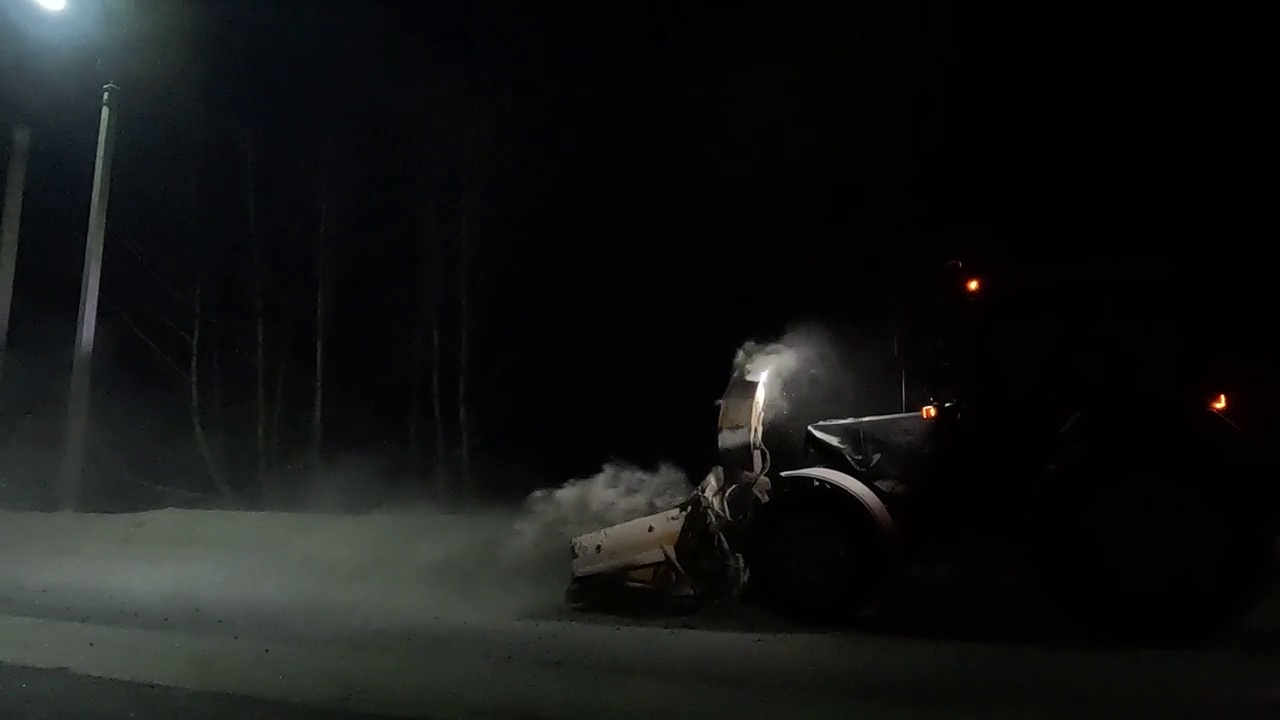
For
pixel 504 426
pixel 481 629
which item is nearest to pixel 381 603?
pixel 481 629

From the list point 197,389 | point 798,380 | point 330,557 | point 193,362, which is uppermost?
point 193,362

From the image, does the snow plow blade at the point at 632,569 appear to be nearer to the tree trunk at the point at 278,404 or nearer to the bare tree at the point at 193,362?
the tree trunk at the point at 278,404

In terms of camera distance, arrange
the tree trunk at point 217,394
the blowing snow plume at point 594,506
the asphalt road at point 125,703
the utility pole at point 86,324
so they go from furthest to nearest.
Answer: the tree trunk at point 217,394, the utility pole at point 86,324, the blowing snow plume at point 594,506, the asphalt road at point 125,703

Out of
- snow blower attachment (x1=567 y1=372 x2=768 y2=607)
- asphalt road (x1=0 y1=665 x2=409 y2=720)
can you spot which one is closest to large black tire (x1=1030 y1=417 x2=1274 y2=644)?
snow blower attachment (x1=567 y1=372 x2=768 y2=607)

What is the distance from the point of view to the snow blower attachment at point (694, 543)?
931cm

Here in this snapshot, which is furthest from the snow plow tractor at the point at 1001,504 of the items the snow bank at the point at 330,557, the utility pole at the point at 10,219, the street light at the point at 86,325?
the utility pole at the point at 10,219

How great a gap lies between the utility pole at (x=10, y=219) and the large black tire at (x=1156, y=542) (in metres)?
16.8

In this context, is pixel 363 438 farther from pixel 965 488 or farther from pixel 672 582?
pixel 965 488

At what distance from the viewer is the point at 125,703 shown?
612 centimetres

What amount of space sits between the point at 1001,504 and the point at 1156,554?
124 centimetres

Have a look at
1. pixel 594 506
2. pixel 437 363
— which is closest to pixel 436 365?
pixel 437 363

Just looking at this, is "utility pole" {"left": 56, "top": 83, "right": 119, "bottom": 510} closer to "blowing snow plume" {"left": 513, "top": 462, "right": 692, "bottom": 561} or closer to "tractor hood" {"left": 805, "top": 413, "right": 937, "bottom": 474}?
"blowing snow plume" {"left": 513, "top": 462, "right": 692, "bottom": 561}

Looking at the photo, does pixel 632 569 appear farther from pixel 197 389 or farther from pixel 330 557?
pixel 197 389

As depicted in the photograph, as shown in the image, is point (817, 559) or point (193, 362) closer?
point (817, 559)
